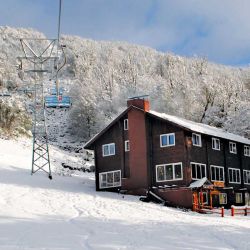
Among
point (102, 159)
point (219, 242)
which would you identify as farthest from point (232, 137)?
point (219, 242)

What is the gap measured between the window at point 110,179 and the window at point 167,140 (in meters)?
5.82

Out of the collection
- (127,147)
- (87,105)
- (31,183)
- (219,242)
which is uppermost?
(87,105)

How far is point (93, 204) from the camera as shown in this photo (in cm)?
3528

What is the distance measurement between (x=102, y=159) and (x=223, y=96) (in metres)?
34.2

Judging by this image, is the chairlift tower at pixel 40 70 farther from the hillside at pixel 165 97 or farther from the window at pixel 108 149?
the hillside at pixel 165 97

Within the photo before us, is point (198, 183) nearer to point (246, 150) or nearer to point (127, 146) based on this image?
point (127, 146)

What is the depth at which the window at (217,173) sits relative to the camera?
45875mm

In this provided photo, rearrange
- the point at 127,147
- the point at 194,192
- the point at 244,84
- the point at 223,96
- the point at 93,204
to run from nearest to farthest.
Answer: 1. the point at 93,204
2. the point at 194,192
3. the point at 127,147
4. the point at 223,96
5. the point at 244,84

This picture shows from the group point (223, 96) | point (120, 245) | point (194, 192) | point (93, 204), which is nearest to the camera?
point (120, 245)

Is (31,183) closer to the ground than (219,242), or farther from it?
farther from it

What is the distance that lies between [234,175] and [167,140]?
1054cm

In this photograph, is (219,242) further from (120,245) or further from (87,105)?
(87,105)

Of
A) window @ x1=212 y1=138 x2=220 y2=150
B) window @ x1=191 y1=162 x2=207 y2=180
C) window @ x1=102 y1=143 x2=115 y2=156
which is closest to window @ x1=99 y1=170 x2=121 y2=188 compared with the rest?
window @ x1=102 y1=143 x2=115 y2=156

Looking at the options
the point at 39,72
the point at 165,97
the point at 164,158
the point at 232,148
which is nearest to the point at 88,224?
the point at 39,72
